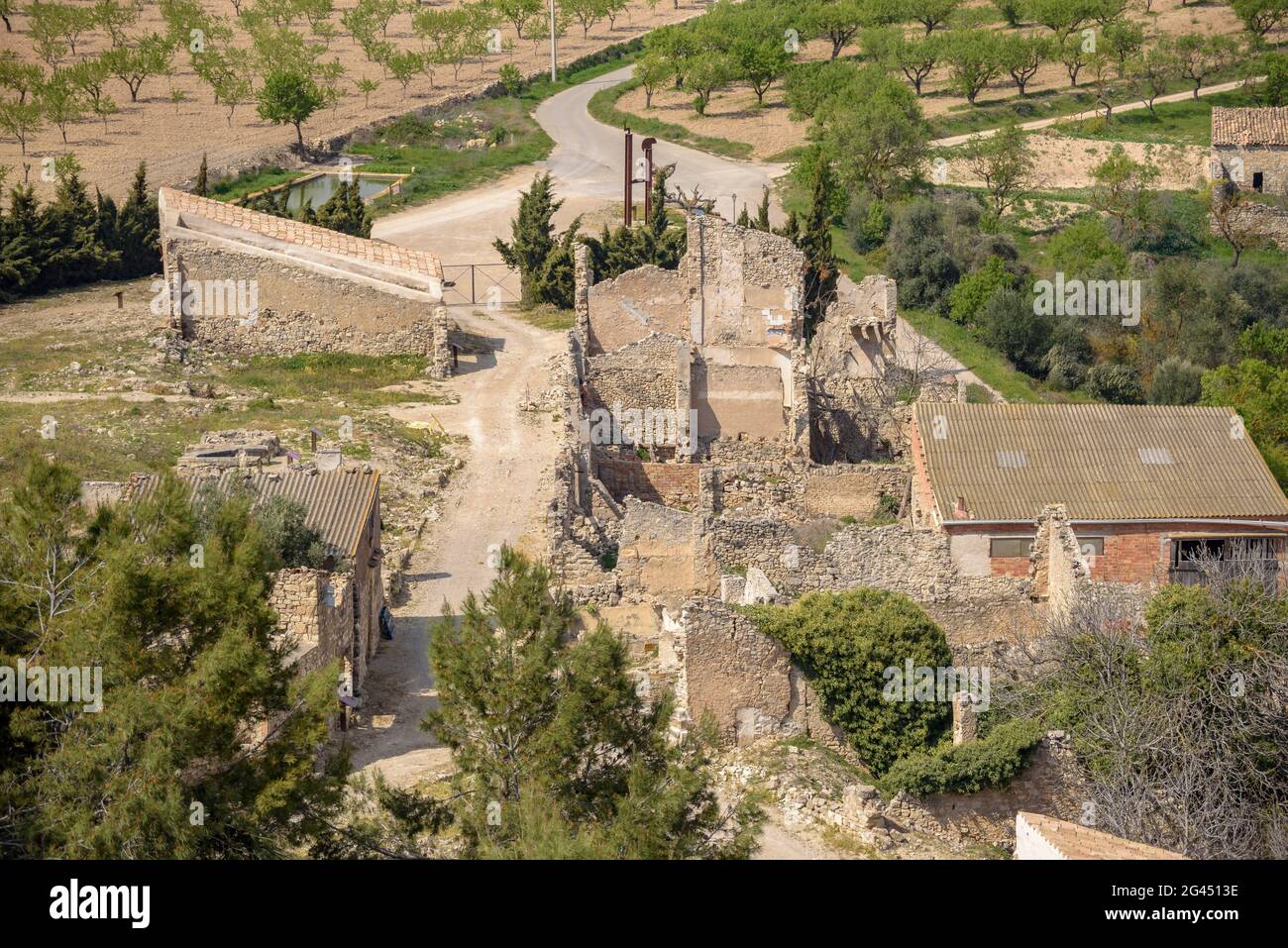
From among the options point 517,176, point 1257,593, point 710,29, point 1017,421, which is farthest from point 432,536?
point 710,29

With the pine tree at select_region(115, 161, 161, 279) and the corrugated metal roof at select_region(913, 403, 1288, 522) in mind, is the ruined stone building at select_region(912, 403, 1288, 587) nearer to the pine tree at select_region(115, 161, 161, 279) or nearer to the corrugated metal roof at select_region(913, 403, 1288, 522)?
the corrugated metal roof at select_region(913, 403, 1288, 522)

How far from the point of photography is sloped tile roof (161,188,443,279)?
4612 centimetres

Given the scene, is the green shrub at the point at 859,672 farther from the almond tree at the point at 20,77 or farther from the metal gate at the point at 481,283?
the almond tree at the point at 20,77

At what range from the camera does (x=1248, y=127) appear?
242ft

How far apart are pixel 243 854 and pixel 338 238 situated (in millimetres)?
30882

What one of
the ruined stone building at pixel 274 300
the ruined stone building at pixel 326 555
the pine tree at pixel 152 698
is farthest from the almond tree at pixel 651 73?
the pine tree at pixel 152 698

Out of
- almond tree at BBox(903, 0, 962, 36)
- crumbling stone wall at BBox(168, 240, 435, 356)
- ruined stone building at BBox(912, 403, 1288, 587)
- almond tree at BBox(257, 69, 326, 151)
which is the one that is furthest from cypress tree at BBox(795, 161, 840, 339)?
almond tree at BBox(903, 0, 962, 36)

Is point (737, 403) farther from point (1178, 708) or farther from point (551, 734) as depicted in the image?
point (551, 734)

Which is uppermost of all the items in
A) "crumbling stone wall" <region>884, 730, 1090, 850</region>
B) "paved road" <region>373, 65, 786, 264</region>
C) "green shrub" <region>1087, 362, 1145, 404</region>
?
"crumbling stone wall" <region>884, 730, 1090, 850</region>

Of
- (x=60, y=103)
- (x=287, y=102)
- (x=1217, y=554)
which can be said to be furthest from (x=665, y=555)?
(x=60, y=103)

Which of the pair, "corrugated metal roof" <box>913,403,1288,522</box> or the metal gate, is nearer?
"corrugated metal roof" <box>913,403,1288,522</box>

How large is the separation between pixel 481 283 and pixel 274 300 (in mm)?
9465

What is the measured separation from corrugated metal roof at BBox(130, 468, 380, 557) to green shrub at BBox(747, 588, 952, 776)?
6.45m

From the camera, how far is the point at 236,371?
4312 centimetres
